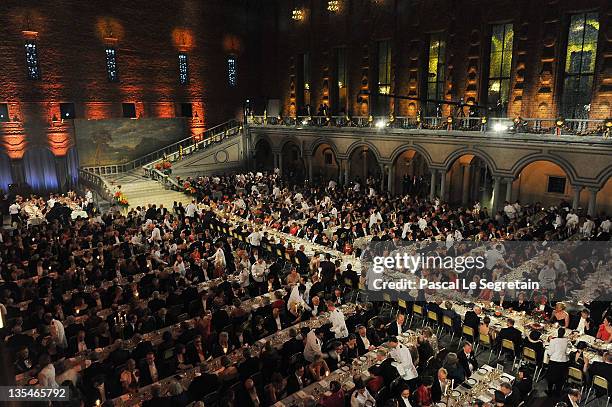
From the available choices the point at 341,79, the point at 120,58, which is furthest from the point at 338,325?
the point at 120,58

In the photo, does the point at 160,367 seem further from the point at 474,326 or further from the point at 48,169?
the point at 48,169

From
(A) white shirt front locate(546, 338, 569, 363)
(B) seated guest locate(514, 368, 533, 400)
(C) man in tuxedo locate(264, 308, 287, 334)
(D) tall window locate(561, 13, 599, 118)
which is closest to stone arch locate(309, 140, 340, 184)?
(D) tall window locate(561, 13, 599, 118)

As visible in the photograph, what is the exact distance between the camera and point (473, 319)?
37.5 feet

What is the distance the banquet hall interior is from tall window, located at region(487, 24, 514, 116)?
116mm

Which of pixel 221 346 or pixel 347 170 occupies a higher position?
pixel 347 170

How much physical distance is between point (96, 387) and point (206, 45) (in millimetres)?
36843

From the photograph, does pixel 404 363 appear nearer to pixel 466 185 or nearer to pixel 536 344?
pixel 536 344

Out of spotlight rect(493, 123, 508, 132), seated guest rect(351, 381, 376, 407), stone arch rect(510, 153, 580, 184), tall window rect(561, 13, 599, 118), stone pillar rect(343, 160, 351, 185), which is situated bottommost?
seated guest rect(351, 381, 376, 407)

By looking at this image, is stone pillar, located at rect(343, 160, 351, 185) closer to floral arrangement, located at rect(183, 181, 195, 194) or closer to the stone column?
the stone column

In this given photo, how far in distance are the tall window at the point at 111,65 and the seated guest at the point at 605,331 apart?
3662 cm

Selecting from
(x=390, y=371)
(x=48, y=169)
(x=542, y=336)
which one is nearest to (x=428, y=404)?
(x=390, y=371)

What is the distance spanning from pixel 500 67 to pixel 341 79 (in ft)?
45.1

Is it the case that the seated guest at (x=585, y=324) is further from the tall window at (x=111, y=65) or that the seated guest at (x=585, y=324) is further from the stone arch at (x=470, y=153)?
the tall window at (x=111, y=65)

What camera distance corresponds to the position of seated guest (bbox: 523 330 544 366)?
407 inches
